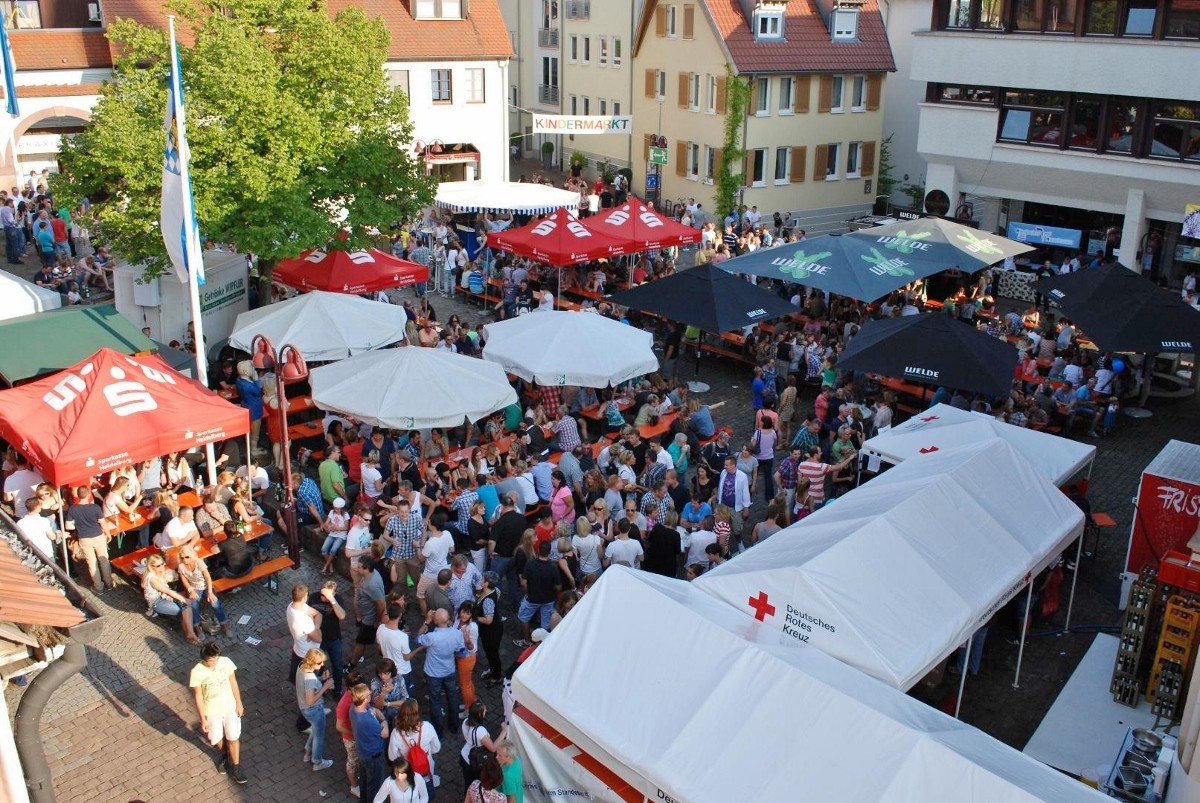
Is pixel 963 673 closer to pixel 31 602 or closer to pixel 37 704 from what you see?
pixel 37 704

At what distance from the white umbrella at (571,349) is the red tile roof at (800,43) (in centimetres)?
1969

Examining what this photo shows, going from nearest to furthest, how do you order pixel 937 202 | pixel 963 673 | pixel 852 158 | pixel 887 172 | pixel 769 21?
pixel 963 673, pixel 937 202, pixel 769 21, pixel 852 158, pixel 887 172

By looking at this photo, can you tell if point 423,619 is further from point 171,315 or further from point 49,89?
point 49,89

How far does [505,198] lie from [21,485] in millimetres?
Answer: 16959

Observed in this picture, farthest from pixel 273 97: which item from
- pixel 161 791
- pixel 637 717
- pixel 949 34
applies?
pixel 949 34

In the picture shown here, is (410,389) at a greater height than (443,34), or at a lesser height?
lesser

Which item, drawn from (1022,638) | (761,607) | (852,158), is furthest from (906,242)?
(852,158)

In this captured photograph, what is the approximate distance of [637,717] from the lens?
9023 millimetres

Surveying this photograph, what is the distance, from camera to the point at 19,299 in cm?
1842

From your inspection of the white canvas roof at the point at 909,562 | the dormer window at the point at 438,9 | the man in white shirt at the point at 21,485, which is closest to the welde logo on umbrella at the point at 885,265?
the white canvas roof at the point at 909,562

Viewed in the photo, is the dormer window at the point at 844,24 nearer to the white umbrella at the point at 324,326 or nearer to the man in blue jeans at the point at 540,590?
the white umbrella at the point at 324,326

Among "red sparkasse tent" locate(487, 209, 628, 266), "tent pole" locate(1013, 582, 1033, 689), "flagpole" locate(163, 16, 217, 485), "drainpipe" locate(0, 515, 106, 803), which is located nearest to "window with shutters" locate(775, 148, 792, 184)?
"red sparkasse tent" locate(487, 209, 628, 266)

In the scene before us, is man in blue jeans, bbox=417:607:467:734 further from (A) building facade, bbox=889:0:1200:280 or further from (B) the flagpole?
(A) building facade, bbox=889:0:1200:280

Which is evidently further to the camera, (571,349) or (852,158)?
(852,158)
